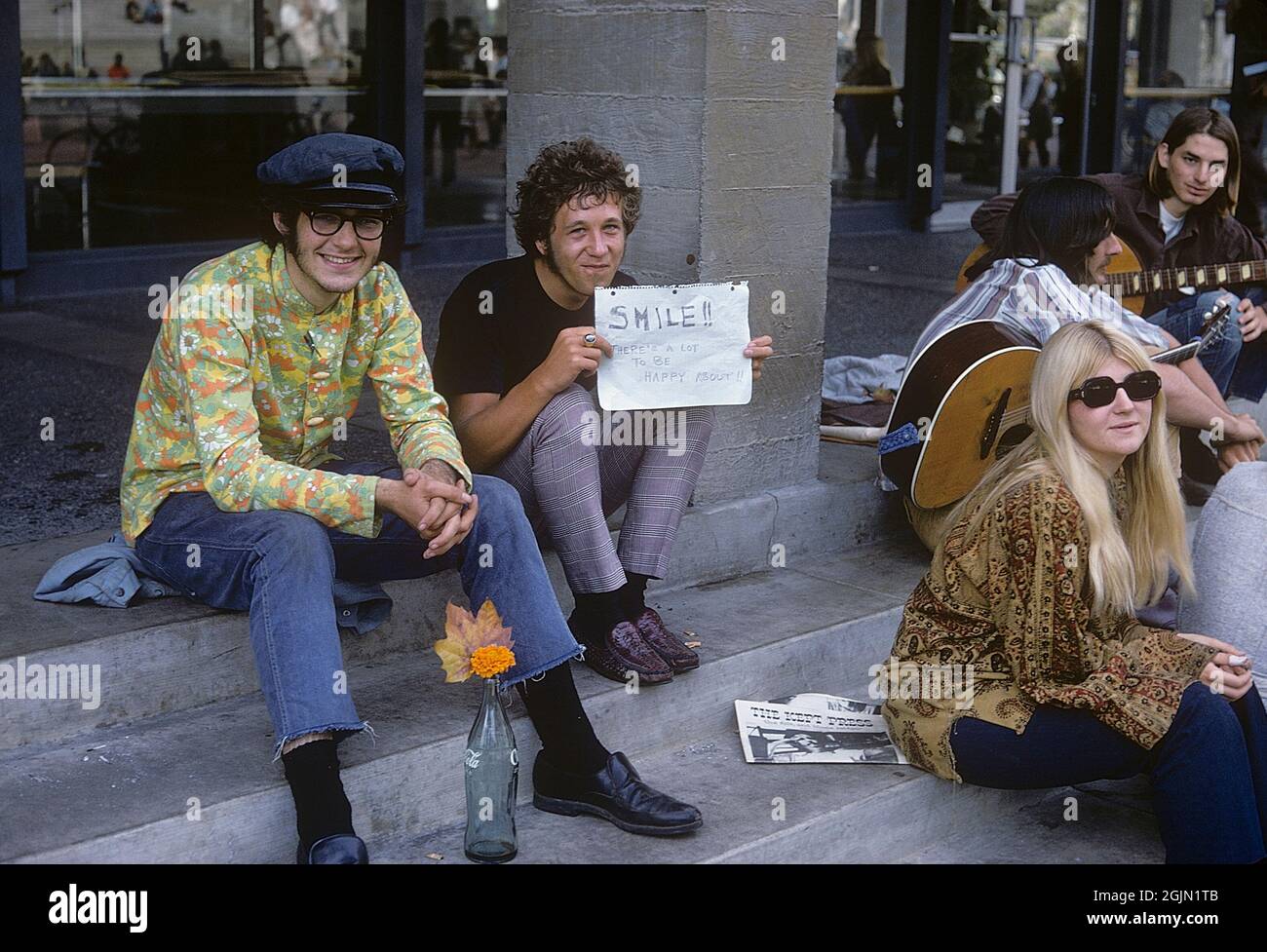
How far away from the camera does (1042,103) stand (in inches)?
508

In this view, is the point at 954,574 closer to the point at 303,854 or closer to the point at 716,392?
the point at 716,392

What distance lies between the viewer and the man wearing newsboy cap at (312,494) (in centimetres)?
321

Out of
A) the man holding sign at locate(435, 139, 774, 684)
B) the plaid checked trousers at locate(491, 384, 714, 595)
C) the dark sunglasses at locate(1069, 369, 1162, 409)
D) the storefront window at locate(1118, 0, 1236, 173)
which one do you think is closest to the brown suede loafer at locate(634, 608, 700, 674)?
the man holding sign at locate(435, 139, 774, 684)

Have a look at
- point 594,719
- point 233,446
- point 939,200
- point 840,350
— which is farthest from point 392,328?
point 939,200

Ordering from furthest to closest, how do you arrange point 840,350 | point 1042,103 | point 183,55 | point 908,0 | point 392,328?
point 1042,103, point 908,0, point 183,55, point 840,350, point 392,328

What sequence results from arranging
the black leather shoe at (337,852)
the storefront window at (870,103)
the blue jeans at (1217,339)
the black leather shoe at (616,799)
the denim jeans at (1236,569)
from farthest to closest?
the storefront window at (870,103), the blue jeans at (1217,339), the denim jeans at (1236,569), the black leather shoe at (616,799), the black leather shoe at (337,852)

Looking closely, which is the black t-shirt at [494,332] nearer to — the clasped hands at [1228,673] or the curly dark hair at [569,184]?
the curly dark hair at [569,184]

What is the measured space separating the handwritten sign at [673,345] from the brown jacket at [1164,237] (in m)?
2.05

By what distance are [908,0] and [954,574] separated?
9121mm

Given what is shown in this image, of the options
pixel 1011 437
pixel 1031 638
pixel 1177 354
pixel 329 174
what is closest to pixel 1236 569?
pixel 1031 638

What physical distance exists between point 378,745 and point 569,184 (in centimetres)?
146

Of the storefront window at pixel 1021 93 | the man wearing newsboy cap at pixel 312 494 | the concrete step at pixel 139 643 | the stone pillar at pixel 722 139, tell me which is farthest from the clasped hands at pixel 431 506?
the storefront window at pixel 1021 93

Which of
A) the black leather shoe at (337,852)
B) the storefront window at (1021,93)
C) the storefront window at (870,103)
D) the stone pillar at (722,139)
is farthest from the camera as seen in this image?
the storefront window at (1021,93)

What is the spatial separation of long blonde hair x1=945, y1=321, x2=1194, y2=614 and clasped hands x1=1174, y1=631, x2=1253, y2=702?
213 millimetres
